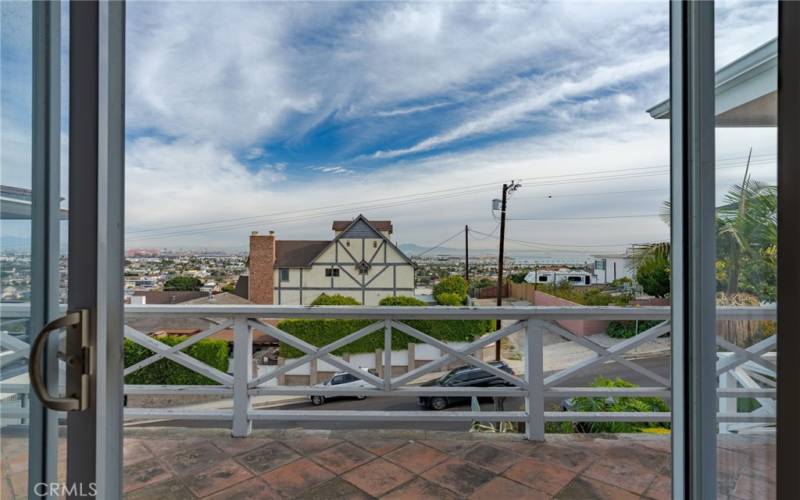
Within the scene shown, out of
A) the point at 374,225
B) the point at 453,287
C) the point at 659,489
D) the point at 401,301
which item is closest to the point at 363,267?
the point at 374,225

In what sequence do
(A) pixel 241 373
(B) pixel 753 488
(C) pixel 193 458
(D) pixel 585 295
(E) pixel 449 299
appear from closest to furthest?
(B) pixel 753 488 < (C) pixel 193 458 < (A) pixel 241 373 < (D) pixel 585 295 < (E) pixel 449 299

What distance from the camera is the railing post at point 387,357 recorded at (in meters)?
2.13

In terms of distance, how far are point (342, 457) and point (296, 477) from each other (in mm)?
250

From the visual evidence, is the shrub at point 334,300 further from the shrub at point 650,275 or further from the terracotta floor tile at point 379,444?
the shrub at point 650,275

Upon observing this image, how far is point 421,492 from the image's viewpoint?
159 cm

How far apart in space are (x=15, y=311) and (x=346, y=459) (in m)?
1.66

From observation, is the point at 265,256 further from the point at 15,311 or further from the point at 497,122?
the point at 15,311

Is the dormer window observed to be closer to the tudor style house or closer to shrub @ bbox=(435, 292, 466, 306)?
the tudor style house

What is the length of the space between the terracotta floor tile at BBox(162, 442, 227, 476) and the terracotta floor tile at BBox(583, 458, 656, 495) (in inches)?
73.1

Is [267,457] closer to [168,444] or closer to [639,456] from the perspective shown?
[168,444]

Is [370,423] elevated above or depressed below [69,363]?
below

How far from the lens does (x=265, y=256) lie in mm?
2660

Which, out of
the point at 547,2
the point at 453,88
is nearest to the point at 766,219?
the point at 547,2

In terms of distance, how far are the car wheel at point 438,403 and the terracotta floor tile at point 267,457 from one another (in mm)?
898
